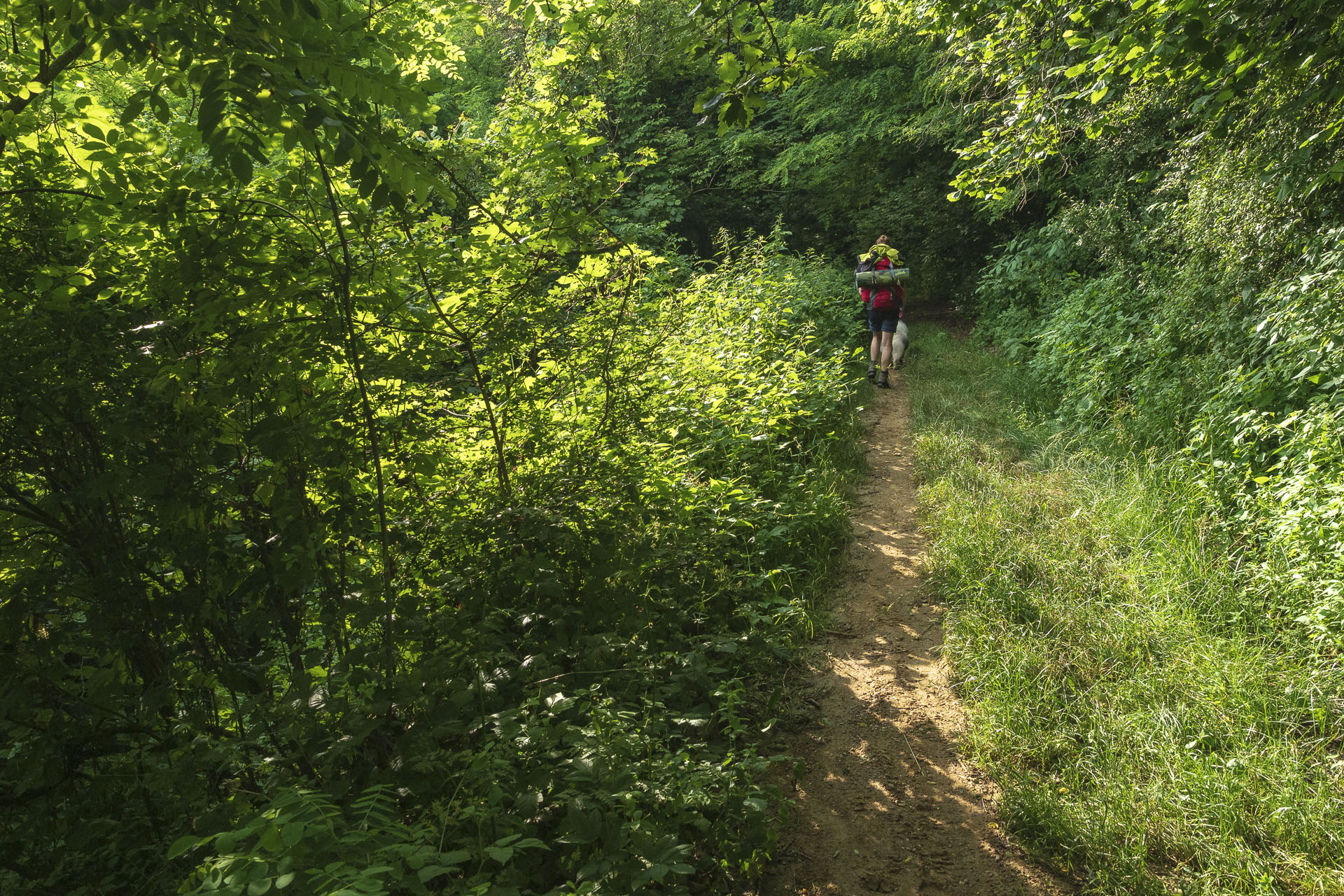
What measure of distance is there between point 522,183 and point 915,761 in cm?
358

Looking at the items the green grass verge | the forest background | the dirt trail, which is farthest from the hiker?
the dirt trail

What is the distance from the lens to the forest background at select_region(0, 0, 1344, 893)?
8.39ft

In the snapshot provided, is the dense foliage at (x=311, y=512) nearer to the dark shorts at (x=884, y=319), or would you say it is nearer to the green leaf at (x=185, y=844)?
the green leaf at (x=185, y=844)

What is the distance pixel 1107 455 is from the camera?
6.54 metres

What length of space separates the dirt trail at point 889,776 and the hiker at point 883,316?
228 inches

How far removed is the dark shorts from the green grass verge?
4.87m

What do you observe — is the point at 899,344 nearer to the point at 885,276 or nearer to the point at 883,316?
the point at 883,316

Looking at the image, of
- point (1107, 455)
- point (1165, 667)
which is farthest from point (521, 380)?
point (1107, 455)

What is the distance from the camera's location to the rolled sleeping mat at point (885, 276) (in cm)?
1041

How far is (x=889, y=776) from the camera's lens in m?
3.69

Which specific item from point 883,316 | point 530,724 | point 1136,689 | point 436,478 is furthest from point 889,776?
point 883,316

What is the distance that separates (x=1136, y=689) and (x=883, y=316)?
768cm

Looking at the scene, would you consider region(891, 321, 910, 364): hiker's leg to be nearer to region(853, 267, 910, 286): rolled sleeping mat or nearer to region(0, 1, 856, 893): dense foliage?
region(853, 267, 910, 286): rolled sleeping mat

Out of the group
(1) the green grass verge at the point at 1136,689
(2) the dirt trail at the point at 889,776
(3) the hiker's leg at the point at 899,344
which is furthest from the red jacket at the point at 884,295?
(2) the dirt trail at the point at 889,776
